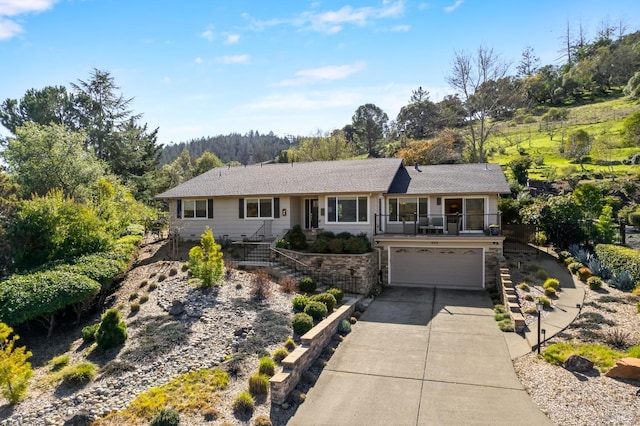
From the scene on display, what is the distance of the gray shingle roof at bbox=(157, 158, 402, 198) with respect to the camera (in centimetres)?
1883

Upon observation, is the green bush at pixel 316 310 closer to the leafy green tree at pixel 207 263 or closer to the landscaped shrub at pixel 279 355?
the landscaped shrub at pixel 279 355

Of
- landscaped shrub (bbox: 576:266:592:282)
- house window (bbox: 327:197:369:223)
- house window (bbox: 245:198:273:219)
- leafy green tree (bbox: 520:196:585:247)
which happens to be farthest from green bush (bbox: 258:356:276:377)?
leafy green tree (bbox: 520:196:585:247)

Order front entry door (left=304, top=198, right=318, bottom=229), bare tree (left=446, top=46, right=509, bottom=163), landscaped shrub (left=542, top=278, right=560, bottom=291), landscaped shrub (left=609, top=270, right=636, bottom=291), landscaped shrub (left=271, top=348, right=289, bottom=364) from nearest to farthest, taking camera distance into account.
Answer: landscaped shrub (left=271, top=348, right=289, bottom=364)
landscaped shrub (left=609, top=270, right=636, bottom=291)
landscaped shrub (left=542, top=278, right=560, bottom=291)
front entry door (left=304, top=198, right=318, bottom=229)
bare tree (left=446, top=46, right=509, bottom=163)

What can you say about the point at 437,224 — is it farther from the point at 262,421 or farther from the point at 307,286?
the point at 262,421

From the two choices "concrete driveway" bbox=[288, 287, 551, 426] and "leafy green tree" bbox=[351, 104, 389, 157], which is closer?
"concrete driveway" bbox=[288, 287, 551, 426]

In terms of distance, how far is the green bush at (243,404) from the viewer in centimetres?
763

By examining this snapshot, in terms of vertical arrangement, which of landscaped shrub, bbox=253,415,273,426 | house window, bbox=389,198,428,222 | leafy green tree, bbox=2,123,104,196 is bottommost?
landscaped shrub, bbox=253,415,273,426

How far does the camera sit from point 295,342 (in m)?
10.5

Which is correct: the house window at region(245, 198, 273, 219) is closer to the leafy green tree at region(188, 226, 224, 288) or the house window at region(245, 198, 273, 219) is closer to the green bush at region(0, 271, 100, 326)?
the leafy green tree at region(188, 226, 224, 288)

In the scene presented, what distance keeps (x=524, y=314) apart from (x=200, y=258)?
37.3 feet

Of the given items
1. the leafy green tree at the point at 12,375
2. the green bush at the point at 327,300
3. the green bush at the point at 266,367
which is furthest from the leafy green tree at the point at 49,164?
the green bush at the point at 266,367

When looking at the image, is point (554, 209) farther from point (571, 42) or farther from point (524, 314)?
point (571, 42)

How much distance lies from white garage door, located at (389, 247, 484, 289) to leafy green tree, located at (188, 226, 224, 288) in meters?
8.39

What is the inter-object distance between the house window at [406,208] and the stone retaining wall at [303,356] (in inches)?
297
